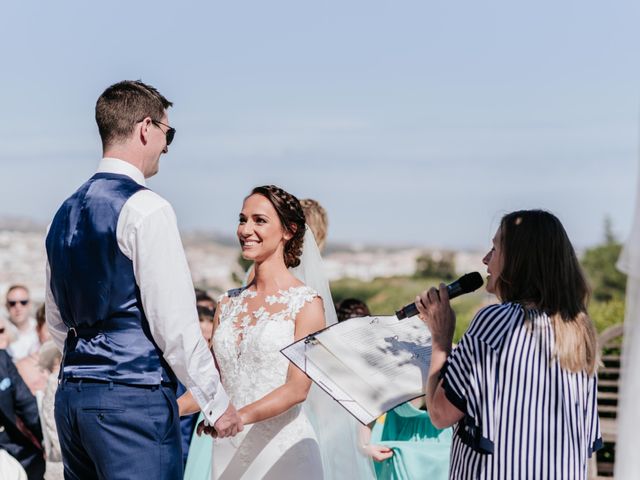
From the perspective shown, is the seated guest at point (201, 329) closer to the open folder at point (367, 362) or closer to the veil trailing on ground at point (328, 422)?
the veil trailing on ground at point (328, 422)

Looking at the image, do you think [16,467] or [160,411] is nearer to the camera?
[160,411]

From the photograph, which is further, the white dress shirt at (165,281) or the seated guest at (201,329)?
the seated guest at (201,329)

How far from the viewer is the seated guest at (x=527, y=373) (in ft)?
10.7

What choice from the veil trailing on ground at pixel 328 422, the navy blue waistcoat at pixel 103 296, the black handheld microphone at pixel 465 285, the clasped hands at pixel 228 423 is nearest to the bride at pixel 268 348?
the veil trailing on ground at pixel 328 422

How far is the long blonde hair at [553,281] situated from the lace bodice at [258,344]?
134 centimetres

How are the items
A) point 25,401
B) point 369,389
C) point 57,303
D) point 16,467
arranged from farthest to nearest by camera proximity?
1. point 25,401
2. point 16,467
3. point 57,303
4. point 369,389

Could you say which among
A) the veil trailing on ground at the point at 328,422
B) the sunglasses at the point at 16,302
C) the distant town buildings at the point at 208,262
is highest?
the veil trailing on ground at the point at 328,422

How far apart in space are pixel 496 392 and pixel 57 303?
66.9 inches

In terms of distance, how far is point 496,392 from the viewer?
3.26 metres

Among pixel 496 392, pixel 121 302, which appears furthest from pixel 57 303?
pixel 496 392

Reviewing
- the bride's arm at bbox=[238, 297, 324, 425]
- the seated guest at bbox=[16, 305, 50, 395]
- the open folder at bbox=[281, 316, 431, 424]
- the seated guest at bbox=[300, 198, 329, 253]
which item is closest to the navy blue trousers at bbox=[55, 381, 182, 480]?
the open folder at bbox=[281, 316, 431, 424]

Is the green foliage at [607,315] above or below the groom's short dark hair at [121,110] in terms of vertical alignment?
below

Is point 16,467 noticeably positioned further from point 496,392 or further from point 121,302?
point 496,392

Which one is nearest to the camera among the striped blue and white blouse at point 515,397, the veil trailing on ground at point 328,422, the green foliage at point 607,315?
the striped blue and white blouse at point 515,397
